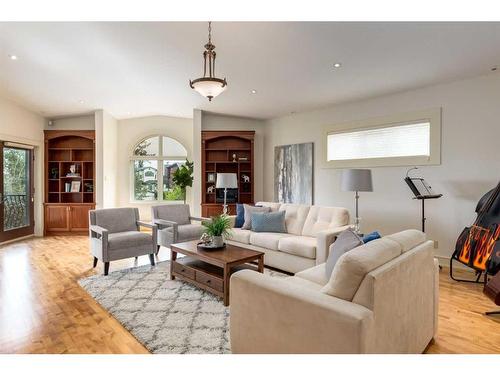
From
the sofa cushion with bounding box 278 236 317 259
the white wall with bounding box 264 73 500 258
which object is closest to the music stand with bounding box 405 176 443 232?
the white wall with bounding box 264 73 500 258

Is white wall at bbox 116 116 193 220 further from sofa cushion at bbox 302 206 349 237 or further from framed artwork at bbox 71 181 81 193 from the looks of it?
sofa cushion at bbox 302 206 349 237

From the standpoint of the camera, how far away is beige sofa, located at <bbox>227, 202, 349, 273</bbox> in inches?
143

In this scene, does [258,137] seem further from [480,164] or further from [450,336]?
[450,336]

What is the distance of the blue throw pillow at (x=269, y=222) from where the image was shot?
4.47m

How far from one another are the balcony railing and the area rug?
3536 millimetres

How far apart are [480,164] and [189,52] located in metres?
4.09

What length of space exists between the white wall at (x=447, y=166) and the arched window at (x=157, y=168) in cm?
433

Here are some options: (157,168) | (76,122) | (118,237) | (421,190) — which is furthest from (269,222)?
(76,122)

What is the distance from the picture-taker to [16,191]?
6.14 metres

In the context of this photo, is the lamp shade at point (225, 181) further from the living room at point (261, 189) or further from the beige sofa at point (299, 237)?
the beige sofa at point (299, 237)

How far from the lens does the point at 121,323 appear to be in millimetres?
2623

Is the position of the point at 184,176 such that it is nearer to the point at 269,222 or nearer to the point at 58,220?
the point at 58,220

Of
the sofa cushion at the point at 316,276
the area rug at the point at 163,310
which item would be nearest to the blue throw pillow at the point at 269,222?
the area rug at the point at 163,310
